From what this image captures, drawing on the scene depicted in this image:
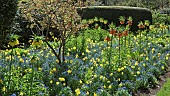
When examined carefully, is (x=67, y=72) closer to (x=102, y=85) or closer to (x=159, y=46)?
(x=102, y=85)

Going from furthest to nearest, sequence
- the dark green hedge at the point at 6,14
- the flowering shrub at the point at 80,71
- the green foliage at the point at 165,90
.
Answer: the green foliage at the point at 165,90
the dark green hedge at the point at 6,14
the flowering shrub at the point at 80,71

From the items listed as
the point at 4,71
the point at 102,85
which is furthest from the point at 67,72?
the point at 4,71

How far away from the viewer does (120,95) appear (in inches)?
246

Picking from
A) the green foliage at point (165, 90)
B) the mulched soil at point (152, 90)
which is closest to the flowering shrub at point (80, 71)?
the mulched soil at point (152, 90)

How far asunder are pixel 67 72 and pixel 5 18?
5.27ft

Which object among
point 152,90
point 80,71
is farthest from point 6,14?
point 152,90

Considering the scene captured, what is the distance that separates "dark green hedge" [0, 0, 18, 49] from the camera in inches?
262

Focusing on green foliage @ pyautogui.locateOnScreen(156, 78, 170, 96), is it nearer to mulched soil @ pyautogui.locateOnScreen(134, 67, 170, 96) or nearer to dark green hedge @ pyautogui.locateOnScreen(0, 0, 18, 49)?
mulched soil @ pyautogui.locateOnScreen(134, 67, 170, 96)

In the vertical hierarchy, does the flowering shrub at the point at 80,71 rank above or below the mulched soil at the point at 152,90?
above

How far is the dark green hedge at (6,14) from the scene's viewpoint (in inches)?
262

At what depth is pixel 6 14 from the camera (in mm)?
6730

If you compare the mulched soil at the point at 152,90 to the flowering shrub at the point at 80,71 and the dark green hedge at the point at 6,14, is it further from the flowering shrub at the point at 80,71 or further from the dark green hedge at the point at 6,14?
the dark green hedge at the point at 6,14

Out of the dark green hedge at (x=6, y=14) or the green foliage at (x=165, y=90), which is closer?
the dark green hedge at (x=6, y=14)

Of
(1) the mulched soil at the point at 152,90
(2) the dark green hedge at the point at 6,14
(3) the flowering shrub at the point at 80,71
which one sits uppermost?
(2) the dark green hedge at the point at 6,14
